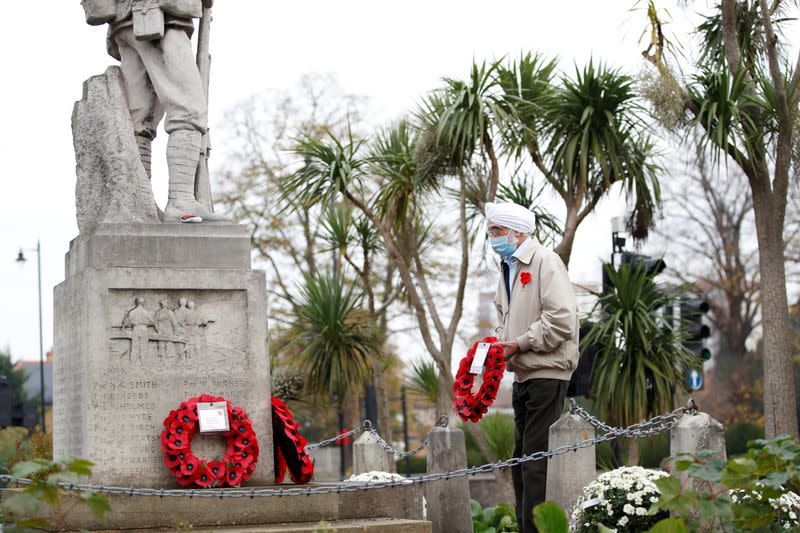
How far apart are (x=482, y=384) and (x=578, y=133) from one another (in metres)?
8.09

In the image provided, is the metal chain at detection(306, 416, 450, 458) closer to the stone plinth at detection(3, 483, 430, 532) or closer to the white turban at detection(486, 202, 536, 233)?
the stone plinth at detection(3, 483, 430, 532)

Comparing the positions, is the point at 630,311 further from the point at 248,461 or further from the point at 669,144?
the point at 248,461

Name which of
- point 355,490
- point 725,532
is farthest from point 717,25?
point 725,532

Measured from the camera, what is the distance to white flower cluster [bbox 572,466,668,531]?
7086mm

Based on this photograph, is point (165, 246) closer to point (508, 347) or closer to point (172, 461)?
point (172, 461)

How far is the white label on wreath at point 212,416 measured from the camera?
7.52 metres

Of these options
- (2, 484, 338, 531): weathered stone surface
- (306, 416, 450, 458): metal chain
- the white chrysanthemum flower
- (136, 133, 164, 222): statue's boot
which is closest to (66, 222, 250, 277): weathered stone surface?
(136, 133, 164, 222): statue's boot

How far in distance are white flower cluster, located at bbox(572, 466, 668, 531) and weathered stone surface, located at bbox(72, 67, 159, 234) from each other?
3305 mm

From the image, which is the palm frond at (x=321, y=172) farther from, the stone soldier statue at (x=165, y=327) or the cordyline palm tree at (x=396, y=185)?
the stone soldier statue at (x=165, y=327)

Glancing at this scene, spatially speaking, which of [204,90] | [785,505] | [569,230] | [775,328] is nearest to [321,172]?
[569,230]

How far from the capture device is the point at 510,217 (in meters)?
7.48

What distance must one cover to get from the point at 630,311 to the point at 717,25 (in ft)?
12.1

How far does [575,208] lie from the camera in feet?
49.7

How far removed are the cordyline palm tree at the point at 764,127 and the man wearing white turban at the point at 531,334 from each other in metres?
6.38
